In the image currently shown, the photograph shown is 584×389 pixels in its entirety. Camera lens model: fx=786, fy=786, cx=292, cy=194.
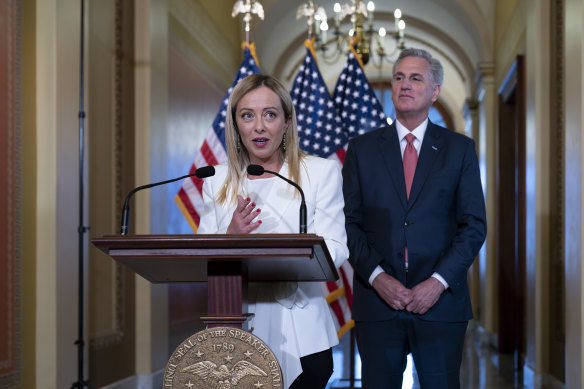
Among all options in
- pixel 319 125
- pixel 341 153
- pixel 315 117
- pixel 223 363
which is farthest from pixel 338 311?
pixel 223 363

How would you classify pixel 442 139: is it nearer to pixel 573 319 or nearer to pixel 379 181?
pixel 379 181

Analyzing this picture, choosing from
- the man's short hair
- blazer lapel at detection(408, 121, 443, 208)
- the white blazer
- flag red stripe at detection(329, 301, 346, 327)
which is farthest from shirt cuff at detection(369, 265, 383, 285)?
flag red stripe at detection(329, 301, 346, 327)

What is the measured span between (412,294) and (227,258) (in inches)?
39.5

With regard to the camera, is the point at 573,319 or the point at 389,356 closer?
the point at 389,356

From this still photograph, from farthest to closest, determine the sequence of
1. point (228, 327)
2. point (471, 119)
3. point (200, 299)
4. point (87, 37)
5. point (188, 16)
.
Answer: point (471, 119)
point (200, 299)
point (188, 16)
point (87, 37)
point (228, 327)

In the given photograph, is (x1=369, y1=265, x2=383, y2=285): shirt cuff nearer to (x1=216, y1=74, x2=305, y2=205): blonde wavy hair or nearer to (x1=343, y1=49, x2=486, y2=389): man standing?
(x1=343, y1=49, x2=486, y2=389): man standing

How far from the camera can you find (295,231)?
2.26 meters

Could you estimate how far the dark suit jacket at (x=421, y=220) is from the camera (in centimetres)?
275

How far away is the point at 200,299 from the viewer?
795 centimetres

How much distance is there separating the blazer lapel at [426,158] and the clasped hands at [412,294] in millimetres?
299

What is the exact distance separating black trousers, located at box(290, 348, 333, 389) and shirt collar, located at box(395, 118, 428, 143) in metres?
1.07

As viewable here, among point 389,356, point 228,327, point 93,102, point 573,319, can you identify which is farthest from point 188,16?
point 228,327

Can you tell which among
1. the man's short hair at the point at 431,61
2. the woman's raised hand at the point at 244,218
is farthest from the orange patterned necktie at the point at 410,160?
the woman's raised hand at the point at 244,218

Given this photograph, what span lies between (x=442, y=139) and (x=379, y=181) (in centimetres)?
29
